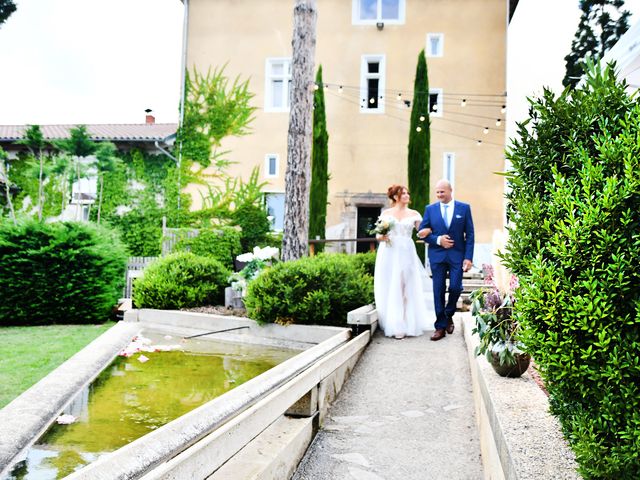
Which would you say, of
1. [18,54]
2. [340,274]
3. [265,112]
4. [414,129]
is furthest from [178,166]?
[18,54]

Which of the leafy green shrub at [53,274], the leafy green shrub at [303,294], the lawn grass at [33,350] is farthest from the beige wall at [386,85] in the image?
the leafy green shrub at [303,294]

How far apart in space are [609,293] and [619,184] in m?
0.34

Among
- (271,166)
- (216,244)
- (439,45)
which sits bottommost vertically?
(216,244)

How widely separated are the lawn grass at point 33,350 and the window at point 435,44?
540 inches

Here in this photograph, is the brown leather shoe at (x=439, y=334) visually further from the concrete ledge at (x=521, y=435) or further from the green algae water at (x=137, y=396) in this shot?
the concrete ledge at (x=521, y=435)

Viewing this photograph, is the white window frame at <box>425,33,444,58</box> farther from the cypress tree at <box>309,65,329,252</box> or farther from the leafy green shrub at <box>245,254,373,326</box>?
the leafy green shrub at <box>245,254,373,326</box>

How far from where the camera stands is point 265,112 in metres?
19.1

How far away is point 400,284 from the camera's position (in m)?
7.11

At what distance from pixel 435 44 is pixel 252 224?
26.2ft

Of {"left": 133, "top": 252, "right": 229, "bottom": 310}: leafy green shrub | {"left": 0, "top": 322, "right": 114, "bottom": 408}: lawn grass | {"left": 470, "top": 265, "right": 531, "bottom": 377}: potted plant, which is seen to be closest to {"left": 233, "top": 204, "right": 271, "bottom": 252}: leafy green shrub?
{"left": 133, "top": 252, "right": 229, "bottom": 310}: leafy green shrub

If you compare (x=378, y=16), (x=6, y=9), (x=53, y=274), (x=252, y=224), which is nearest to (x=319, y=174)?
(x=252, y=224)

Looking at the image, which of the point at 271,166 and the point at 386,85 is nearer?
the point at 386,85

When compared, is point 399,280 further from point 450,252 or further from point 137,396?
point 137,396

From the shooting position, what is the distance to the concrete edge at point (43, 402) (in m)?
3.11
